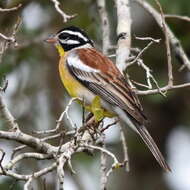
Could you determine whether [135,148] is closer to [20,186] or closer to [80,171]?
[80,171]

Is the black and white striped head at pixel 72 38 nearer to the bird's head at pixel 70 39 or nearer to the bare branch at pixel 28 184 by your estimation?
the bird's head at pixel 70 39

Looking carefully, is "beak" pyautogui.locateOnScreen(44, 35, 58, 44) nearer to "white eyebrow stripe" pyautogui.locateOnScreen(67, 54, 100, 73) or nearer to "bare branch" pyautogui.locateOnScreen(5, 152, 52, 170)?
"white eyebrow stripe" pyautogui.locateOnScreen(67, 54, 100, 73)

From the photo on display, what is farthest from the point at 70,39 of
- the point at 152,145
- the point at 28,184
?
the point at 28,184

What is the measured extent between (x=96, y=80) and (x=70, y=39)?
2.66 ft

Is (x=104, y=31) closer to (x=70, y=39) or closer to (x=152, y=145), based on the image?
(x=70, y=39)

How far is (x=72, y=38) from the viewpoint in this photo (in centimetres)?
790

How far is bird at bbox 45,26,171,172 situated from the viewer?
6.77m

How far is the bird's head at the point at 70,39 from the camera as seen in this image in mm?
7840

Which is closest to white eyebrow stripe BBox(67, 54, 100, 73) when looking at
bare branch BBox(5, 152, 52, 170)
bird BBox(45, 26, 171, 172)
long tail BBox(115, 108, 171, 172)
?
bird BBox(45, 26, 171, 172)

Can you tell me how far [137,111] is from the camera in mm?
6812

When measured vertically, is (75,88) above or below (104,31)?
below

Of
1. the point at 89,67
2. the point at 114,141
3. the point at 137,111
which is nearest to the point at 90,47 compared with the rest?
the point at 89,67

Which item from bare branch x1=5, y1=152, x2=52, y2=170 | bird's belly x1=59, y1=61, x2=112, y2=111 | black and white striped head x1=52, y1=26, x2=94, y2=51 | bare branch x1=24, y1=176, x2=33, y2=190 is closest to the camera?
bare branch x1=24, y1=176, x2=33, y2=190

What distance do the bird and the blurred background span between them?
576 mm
